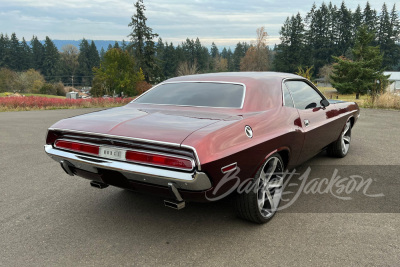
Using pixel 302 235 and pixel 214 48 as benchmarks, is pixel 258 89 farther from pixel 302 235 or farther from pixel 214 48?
pixel 214 48

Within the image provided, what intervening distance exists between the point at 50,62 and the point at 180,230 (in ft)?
393

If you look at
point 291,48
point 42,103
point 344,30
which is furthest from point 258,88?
point 344,30

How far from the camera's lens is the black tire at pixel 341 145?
483 cm

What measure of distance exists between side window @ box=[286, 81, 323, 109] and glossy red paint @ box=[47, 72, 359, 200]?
0.09m

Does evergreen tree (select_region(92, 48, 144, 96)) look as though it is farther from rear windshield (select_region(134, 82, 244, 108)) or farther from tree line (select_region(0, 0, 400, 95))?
rear windshield (select_region(134, 82, 244, 108))

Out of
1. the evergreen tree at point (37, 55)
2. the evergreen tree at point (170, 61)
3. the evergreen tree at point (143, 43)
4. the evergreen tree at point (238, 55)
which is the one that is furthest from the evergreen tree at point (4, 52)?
the evergreen tree at point (238, 55)

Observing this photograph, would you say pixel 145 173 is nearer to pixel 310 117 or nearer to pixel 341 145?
pixel 310 117

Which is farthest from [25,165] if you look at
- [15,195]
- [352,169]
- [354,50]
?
[354,50]

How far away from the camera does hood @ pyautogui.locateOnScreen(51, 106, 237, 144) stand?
2250 millimetres

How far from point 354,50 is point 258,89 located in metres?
38.1

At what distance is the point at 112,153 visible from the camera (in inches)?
95.0

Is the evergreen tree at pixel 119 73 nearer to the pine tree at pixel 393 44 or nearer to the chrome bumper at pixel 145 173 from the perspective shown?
the chrome bumper at pixel 145 173

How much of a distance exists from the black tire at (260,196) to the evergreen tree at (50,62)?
381 ft

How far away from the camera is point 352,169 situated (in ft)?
14.4
